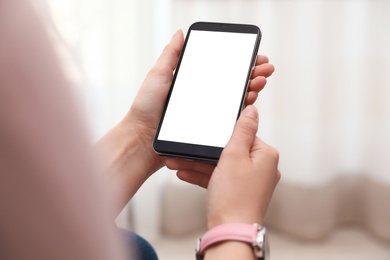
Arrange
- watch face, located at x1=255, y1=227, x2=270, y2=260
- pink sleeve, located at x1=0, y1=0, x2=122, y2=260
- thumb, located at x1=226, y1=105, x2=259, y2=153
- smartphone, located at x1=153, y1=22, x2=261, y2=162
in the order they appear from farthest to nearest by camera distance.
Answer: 1. smartphone, located at x1=153, y1=22, x2=261, y2=162
2. thumb, located at x1=226, y1=105, x2=259, y2=153
3. watch face, located at x1=255, y1=227, x2=270, y2=260
4. pink sleeve, located at x1=0, y1=0, x2=122, y2=260

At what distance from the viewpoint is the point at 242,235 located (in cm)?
57

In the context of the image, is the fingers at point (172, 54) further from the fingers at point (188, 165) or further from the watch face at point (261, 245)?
the watch face at point (261, 245)

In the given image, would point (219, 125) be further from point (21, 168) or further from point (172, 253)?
point (172, 253)

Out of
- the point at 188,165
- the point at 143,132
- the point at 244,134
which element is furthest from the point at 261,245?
the point at 143,132

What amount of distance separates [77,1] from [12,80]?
1.17 meters

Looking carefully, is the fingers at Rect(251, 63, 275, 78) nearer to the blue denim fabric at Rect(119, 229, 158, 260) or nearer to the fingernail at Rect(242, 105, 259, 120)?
the fingernail at Rect(242, 105, 259, 120)

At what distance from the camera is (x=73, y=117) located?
0.29 metres

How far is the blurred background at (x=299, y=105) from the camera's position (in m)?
1.43

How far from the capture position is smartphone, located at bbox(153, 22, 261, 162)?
818 mm

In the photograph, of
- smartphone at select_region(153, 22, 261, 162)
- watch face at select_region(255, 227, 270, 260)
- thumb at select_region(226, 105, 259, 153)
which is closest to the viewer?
watch face at select_region(255, 227, 270, 260)

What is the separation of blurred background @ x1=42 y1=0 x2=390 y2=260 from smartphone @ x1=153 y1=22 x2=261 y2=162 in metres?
0.53

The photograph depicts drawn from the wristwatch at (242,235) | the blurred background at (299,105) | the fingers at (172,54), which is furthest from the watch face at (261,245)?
the blurred background at (299,105)

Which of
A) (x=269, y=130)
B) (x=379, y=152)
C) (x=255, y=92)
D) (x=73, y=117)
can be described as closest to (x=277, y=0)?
(x=269, y=130)

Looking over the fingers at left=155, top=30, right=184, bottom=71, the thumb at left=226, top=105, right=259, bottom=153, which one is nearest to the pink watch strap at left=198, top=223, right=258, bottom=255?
the thumb at left=226, top=105, right=259, bottom=153
